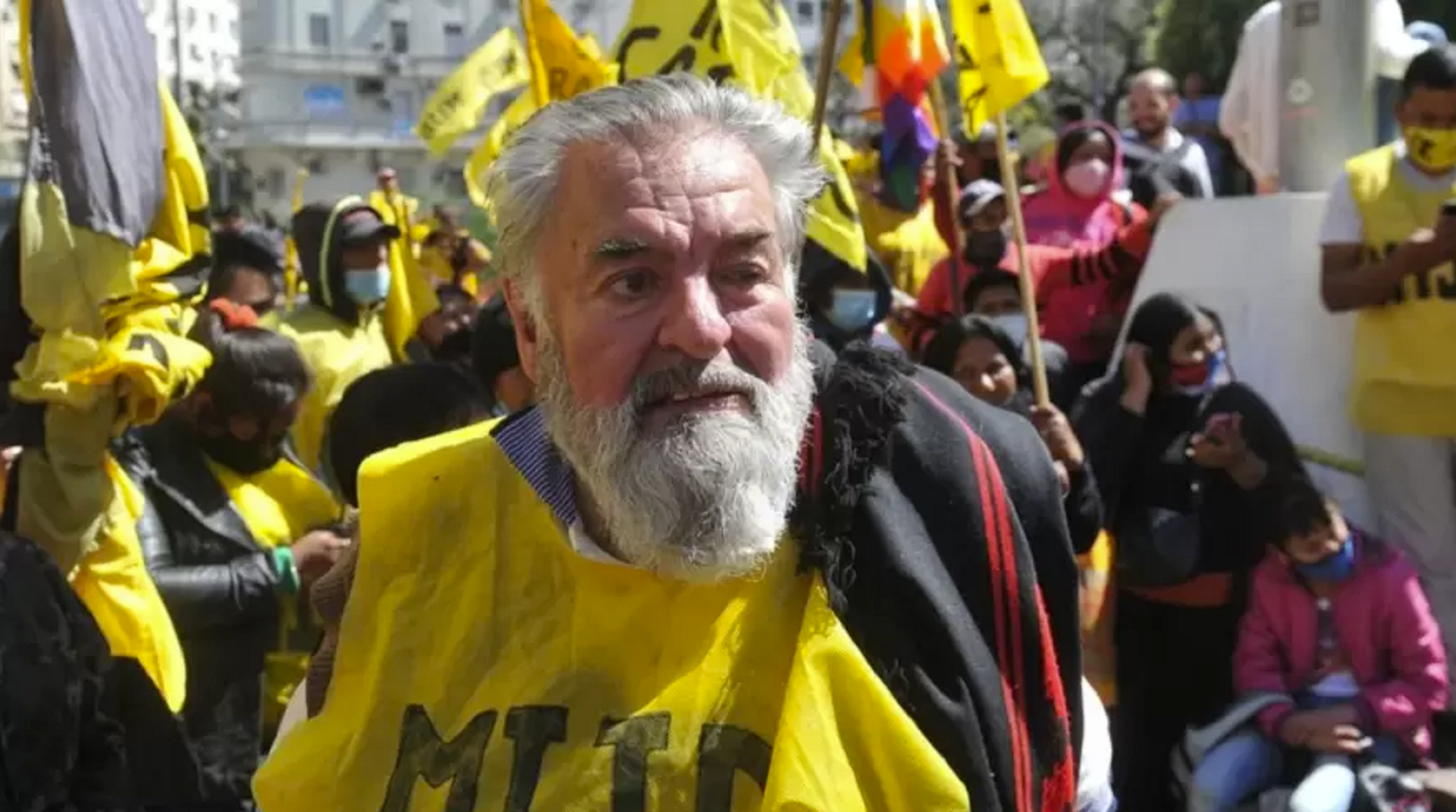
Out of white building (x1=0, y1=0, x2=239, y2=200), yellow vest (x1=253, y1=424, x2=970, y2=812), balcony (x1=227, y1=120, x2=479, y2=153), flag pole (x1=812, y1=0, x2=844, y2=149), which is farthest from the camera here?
balcony (x1=227, y1=120, x2=479, y2=153)

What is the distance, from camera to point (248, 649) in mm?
4242

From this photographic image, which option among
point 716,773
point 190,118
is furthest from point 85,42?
point 190,118

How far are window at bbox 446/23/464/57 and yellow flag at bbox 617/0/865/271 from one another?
76.4 m

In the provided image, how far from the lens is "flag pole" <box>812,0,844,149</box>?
380cm

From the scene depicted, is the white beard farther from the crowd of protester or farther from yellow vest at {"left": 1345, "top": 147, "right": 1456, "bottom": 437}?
yellow vest at {"left": 1345, "top": 147, "right": 1456, "bottom": 437}

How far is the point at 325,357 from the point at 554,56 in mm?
1308

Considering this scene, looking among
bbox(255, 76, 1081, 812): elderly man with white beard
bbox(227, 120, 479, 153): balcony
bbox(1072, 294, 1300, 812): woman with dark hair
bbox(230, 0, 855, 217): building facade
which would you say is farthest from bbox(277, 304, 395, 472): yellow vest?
bbox(227, 120, 479, 153): balcony

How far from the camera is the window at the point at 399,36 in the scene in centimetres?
8025

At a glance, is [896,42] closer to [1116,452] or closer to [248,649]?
[1116,452]

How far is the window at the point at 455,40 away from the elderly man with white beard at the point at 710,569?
80.0 m

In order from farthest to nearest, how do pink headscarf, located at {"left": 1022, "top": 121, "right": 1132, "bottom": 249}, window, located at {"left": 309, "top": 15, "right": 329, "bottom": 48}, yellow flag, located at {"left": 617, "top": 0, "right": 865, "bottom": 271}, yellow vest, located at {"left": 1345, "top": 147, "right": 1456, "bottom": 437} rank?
window, located at {"left": 309, "top": 15, "right": 329, "bottom": 48}, pink headscarf, located at {"left": 1022, "top": 121, "right": 1132, "bottom": 249}, yellow flag, located at {"left": 617, "top": 0, "right": 865, "bottom": 271}, yellow vest, located at {"left": 1345, "top": 147, "right": 1456, "bottom": 437}

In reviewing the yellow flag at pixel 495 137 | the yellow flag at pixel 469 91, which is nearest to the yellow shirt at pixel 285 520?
the yellow flag at pixel 495 137

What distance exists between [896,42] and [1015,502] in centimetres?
425

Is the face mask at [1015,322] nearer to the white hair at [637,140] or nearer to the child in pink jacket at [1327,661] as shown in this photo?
the child in pink jacket at [1327,661]
